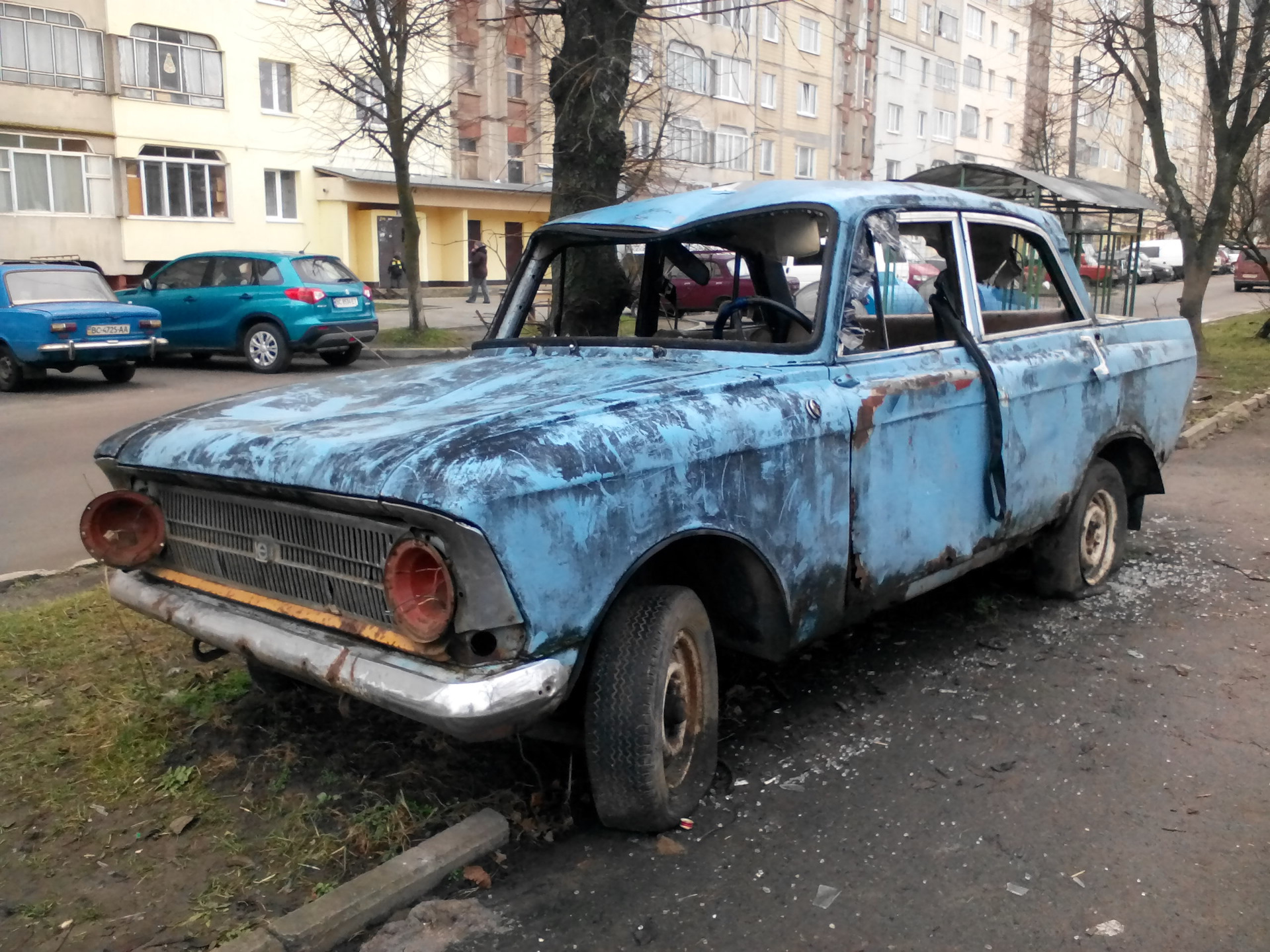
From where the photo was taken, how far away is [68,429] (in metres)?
10.7

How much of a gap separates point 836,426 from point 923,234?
131 cm

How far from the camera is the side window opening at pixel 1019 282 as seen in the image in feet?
15.8

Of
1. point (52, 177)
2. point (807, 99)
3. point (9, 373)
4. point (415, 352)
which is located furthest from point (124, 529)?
point (807, 99)

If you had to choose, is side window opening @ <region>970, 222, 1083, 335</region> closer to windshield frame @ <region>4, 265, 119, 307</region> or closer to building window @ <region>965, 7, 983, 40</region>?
windshield frame @ <region>4, 265, 119, 307</region>

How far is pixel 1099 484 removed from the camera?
5.20 metres

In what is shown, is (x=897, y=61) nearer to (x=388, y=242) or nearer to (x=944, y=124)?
(x=944, y=124)

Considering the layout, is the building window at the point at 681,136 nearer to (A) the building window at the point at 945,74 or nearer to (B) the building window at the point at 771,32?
(B) the building window at the point at 771,32

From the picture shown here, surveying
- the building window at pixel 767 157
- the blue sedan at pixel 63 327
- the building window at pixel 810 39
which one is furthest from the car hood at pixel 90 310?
the building window at pixel 810 39

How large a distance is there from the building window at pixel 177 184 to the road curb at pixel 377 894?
2852 cm

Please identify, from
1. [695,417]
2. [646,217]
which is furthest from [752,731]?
[646,217]

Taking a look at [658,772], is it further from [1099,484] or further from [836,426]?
[1099,484]

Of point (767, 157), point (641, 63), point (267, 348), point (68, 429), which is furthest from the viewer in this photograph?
point (767, 157)

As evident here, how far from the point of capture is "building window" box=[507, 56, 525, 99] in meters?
36.9

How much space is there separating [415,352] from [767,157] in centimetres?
3199
